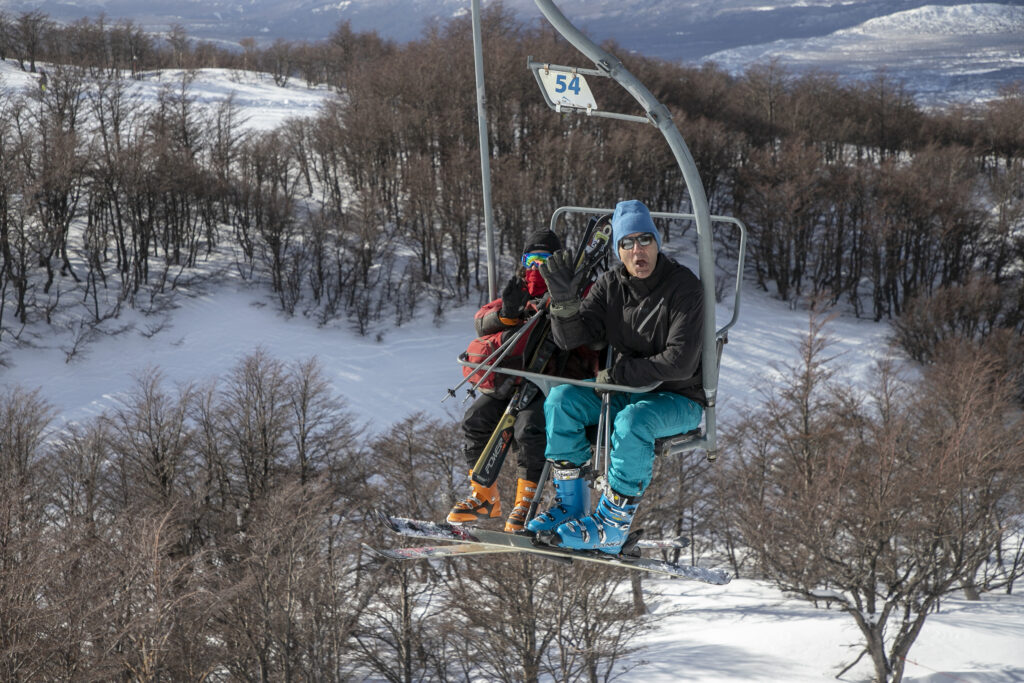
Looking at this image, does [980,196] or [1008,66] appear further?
[1008,66]

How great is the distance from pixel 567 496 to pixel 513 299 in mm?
1474

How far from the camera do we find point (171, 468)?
33281 mm

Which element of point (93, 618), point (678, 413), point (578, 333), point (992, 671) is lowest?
point (992, 671)

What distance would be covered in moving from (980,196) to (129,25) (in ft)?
251

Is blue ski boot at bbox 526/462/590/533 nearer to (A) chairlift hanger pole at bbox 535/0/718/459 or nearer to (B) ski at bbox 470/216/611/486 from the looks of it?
(B) ski at bbox 470/216/611/486

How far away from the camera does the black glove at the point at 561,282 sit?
18.0 feet

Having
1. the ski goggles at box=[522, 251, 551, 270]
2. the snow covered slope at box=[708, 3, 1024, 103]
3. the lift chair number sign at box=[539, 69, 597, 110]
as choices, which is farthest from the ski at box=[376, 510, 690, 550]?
the snow covered slope at box=[708, 3, 1024, 103]

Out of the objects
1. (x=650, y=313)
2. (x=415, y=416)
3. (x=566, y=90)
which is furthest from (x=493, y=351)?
(x=415, y=416)

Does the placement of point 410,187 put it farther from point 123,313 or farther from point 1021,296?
point 1021,296

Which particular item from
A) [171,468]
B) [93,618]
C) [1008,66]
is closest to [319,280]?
[171,468]

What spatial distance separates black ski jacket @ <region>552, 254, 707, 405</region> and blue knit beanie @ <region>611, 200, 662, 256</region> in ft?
0.82

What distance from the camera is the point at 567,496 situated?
636 cm

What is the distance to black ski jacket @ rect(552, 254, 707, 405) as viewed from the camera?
536cm

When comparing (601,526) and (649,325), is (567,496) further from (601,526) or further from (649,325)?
(649,325)
